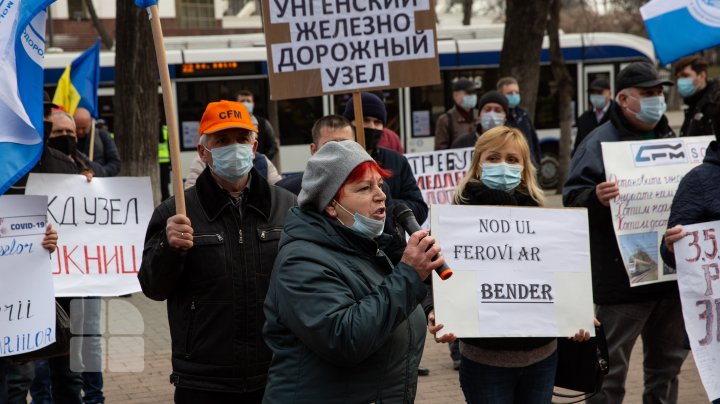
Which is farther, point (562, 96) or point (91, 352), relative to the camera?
point (562, 96)

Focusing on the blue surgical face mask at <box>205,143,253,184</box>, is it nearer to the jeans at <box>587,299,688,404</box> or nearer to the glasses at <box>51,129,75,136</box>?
the jeans at <box>587,299,688,404</box>

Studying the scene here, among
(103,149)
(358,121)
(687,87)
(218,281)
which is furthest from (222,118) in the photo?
(103,149)

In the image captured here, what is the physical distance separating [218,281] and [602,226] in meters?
2.27

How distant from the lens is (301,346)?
3.07 m

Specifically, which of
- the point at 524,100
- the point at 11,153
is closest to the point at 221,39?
the point at 524,100

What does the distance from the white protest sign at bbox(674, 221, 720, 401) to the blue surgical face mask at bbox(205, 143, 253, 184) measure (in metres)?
2.02

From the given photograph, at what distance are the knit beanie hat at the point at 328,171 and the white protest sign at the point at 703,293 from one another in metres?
2.04

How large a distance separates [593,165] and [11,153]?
9.57 feet

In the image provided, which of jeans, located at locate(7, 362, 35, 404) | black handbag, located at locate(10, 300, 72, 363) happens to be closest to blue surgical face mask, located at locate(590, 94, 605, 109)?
black handbag, located at locate(10, 300, 72, 363)

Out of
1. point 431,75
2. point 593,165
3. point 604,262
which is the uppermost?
point 431,75

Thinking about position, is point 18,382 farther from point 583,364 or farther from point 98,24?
point 98,24

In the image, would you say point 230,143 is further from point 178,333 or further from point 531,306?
point 531,306

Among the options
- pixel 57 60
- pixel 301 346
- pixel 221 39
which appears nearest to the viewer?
pixel 301 346

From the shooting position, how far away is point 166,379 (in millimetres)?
7273
